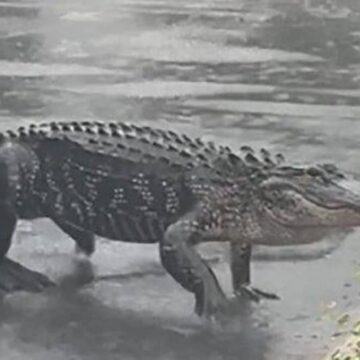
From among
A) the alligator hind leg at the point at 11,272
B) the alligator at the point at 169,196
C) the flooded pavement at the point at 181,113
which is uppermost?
the alligator at the point at 169,196

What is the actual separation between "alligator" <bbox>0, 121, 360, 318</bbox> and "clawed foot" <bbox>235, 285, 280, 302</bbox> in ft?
0.03

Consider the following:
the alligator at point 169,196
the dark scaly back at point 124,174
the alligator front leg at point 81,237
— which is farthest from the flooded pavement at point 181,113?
the dark scaly back at point 124,174

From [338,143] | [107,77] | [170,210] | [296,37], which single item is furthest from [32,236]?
[296,37]

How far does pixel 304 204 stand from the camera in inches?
288

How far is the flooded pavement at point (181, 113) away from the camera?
709cm

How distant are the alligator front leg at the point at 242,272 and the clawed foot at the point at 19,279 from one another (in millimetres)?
913

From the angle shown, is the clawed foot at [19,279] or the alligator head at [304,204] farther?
the clawed foot at [19,279]

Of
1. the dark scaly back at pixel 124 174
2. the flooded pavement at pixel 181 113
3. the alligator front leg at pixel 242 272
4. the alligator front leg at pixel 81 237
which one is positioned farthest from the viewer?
the alligator front leg at pixel 81 237

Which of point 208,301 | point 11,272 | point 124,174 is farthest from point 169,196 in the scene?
point 11,272

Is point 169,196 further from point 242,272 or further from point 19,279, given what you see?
point 19,279

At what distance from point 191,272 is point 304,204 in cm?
62

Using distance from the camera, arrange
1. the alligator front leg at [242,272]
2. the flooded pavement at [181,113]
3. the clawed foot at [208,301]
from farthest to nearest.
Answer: the alligator front leg at [242,272] → the clawed foot at [208,301] → the flooded pavement at [181,113]

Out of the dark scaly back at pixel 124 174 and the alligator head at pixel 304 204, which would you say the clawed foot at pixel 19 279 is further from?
the alligator head at pixel 304 204

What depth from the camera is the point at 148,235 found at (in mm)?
7609
